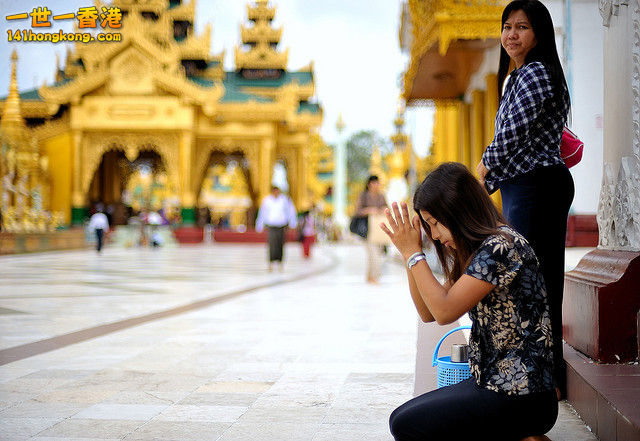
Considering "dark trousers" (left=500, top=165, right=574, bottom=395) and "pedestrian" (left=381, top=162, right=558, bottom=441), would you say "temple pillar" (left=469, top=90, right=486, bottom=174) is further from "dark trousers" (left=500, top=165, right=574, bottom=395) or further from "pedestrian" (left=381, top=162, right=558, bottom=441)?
"pedestrian" (left=381, top=162, right=558, bottom=441)

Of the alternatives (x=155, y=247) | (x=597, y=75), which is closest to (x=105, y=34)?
(x=597, y=75)

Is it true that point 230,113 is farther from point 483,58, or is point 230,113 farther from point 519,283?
point 519,283

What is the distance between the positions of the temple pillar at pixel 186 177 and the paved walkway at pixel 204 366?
19897mm

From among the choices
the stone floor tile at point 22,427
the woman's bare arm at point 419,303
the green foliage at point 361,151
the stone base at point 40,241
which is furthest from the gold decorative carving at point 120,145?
the green foliage at point 361,151

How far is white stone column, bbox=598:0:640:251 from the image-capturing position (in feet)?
9.25

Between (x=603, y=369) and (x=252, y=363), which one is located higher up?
(x=603, y=369)

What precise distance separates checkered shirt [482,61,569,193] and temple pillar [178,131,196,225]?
83.4 ft

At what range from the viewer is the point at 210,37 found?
3188 cm

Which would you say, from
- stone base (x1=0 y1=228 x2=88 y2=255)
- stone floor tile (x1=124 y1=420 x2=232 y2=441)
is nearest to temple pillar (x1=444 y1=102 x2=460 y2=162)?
stone base (x1=0 y1=228 x2=88 y2=255)

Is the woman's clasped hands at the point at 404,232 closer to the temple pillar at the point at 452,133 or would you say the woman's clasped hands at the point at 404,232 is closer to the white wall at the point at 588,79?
the white wall at the point at 588,79

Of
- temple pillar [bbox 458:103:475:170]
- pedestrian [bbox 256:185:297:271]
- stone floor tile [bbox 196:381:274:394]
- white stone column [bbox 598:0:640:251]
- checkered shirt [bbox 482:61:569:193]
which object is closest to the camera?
checkered shirt [bbox 482:61:569:193]

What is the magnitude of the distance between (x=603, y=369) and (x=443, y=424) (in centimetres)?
92

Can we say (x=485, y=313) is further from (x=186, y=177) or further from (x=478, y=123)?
(x=186, y=177)

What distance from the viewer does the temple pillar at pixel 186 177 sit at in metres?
27.4
